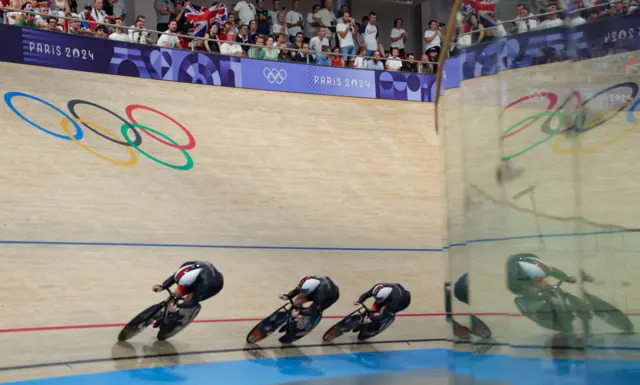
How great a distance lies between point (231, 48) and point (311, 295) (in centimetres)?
492

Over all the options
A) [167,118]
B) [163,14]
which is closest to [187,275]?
[167,118]

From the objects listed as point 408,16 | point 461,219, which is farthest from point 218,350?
point 408,16

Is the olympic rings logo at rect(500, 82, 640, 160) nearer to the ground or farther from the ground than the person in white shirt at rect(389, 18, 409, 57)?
nearer to the ground

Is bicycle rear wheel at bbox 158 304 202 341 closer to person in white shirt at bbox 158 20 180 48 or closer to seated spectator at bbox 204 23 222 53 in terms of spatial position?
person in white shirt at bbox 158 20 180 48

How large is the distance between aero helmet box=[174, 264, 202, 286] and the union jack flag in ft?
17.9

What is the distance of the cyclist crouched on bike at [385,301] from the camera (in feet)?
35.6

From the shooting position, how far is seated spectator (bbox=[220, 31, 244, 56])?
1288 centimetres

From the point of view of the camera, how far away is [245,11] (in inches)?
560

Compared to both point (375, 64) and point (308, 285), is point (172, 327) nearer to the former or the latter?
point (308, 285)

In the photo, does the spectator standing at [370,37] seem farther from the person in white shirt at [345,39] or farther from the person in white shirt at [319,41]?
the person in white shirt at [319,41]

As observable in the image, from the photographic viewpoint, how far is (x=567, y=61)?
2346 millimetres

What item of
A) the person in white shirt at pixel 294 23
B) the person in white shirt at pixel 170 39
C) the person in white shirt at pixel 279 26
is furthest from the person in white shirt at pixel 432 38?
the person in white shirt at pixel 170 39

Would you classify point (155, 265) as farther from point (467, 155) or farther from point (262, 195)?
point (467, 155)

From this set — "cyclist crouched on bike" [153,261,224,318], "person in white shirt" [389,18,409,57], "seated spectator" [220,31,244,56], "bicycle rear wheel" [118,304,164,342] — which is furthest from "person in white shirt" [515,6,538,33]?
"person in white shirt" [389,18,409,57]
